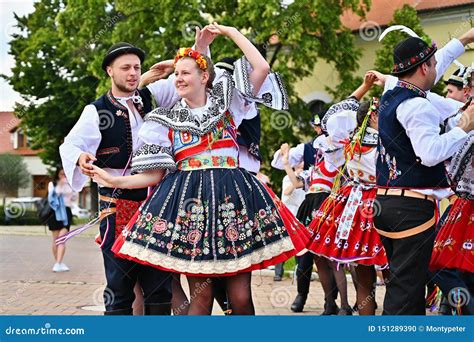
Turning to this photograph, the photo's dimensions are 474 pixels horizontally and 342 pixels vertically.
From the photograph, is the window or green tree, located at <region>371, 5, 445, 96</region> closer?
green tree, located at <region>371, 5, 445, 96</region>

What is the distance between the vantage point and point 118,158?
198 inches

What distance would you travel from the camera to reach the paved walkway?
309 inches

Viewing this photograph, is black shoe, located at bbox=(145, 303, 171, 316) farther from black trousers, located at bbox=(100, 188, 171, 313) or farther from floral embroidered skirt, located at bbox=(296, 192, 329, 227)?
floral embroidered skirt, located at bbox=(296, 192, 329, 227)

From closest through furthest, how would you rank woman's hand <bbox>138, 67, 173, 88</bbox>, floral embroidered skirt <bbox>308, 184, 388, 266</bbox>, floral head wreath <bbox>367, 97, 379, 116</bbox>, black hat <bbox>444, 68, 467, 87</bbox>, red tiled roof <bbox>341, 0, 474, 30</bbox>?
woman's hand <bbox>138, 67, 173, 88</bbox>, floral head wreath <bbox>367, 97, 379, 116</bbox>, floral embroidered skirt <bbox>308, 184, 388, 266</bbox>, black hat <bbox>444, 68, 467, 87</bbox>, red tiled roof <bbox>341, 0, 474, 30</bbox>

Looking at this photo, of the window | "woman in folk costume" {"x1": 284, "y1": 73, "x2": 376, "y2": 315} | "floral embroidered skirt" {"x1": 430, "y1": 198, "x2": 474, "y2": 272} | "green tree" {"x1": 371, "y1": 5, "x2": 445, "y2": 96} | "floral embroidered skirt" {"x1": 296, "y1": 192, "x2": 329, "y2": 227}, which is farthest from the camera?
the window

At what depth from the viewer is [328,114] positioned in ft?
21.3

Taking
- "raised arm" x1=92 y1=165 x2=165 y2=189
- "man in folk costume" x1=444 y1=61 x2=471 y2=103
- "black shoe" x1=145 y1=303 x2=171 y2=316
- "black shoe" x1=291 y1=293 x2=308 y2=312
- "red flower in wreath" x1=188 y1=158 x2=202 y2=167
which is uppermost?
"man in folk costume" x1=444 y1=61 x2=471 y2=103

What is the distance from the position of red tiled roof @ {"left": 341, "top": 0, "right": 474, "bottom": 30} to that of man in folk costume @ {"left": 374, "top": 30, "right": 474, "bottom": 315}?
20.2 metres

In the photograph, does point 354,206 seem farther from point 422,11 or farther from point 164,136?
point 422,11

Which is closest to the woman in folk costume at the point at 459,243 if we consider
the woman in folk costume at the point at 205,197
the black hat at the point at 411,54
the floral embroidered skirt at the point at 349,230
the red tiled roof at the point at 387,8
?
the floral embroidered skirt at the point at 349,230

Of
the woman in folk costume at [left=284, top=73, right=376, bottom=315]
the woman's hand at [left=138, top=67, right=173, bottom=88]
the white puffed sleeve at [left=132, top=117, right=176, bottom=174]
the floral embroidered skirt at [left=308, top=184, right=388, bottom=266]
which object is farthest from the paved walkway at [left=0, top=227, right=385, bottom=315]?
the white puffed sleeve at [left=132, top=117, right=176, bottom=174]

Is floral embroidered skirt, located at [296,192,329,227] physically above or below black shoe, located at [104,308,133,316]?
above

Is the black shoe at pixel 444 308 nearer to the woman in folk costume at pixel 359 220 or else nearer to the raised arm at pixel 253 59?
the woman in folk costume at pixel 359 220
